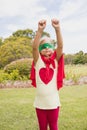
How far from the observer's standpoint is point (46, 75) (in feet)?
10.5

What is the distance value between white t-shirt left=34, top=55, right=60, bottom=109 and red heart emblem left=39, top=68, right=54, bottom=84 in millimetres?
22

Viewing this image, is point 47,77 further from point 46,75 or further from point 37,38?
point 37,38

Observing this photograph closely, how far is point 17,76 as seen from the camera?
13.5 metres

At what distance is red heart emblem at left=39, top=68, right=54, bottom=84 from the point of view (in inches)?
127

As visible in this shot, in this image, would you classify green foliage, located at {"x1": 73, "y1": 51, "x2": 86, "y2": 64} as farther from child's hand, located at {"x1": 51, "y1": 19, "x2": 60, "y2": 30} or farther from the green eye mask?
child's hand, located at {"x1": 51, "y1": 19, "x2": 60, "y2": 30}

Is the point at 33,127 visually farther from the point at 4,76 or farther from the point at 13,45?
the point at 13,45

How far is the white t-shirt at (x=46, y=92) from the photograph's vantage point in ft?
10.5

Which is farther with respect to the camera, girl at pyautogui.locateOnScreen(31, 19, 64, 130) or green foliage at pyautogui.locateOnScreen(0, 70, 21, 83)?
green foliage at pyautogui.locateOnScreen(0, 70, 21, 83)

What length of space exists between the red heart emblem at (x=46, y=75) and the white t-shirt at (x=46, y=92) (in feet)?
0.07

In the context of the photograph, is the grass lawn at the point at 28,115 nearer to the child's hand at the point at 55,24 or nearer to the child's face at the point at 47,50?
the child's face at the point at 47,50

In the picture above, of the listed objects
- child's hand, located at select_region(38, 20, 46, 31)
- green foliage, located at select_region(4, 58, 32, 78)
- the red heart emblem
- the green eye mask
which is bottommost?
green foliage, located at select_region(4, 58, 32, 78)

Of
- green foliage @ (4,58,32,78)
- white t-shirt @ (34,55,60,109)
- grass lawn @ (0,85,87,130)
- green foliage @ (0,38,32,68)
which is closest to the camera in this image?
white t-shirt @ (34,55,60,109)

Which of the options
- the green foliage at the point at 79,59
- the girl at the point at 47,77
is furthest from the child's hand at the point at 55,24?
the green foliage at the point at 79,59

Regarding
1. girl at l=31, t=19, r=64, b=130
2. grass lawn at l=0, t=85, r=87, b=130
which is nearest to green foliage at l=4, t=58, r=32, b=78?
grass lawn at l=0, t=85, r=87, b=130
